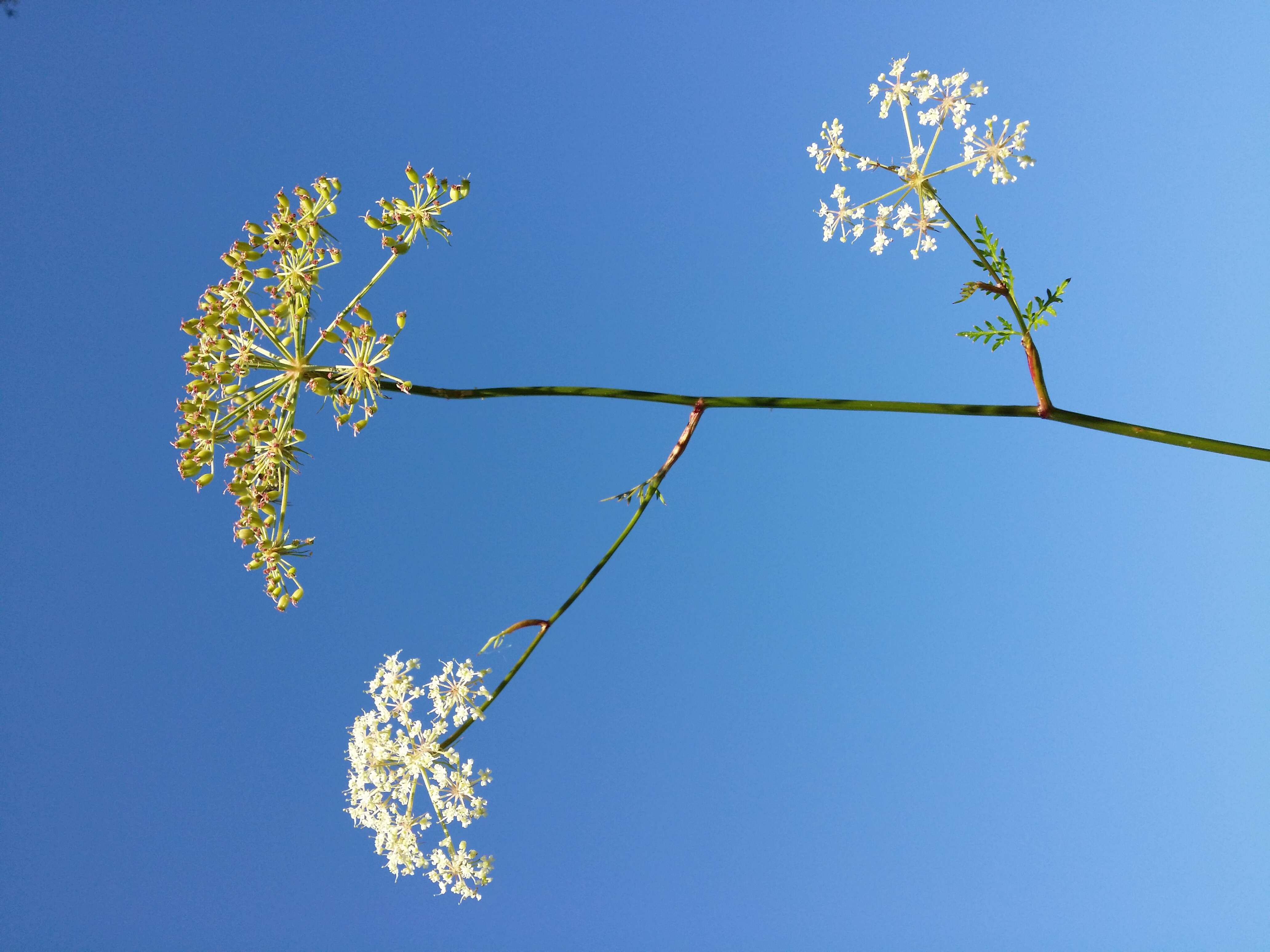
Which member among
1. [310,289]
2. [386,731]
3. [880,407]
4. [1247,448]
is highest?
[1247,448]

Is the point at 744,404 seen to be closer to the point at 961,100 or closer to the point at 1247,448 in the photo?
the point at 1247,448

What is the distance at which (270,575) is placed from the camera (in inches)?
159

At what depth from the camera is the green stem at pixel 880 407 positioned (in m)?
2.81

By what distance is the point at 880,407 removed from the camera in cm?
293

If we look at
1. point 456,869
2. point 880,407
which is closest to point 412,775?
point 456,869

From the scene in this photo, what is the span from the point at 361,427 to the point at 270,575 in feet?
4.04

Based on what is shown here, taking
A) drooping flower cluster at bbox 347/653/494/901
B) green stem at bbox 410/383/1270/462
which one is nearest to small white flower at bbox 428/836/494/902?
drooping flower cluster at bbox 347/653/494/901

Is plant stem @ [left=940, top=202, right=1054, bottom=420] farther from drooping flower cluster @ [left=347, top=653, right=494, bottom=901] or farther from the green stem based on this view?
drooping flower cluster @ [left=347, top=653, right=494, bottom=901]

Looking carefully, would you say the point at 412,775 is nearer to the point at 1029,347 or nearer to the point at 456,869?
the point at 456,869

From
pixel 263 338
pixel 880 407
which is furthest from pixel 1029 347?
pixel 263 338

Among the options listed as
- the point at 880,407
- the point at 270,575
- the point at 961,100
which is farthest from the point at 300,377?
the point at 961,100

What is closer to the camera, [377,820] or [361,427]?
[361,427]

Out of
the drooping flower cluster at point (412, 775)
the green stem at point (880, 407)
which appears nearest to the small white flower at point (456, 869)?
the drooping flower cluster at point (412, 775)

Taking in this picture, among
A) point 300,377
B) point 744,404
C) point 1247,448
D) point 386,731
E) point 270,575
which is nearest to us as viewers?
point 1247,448
